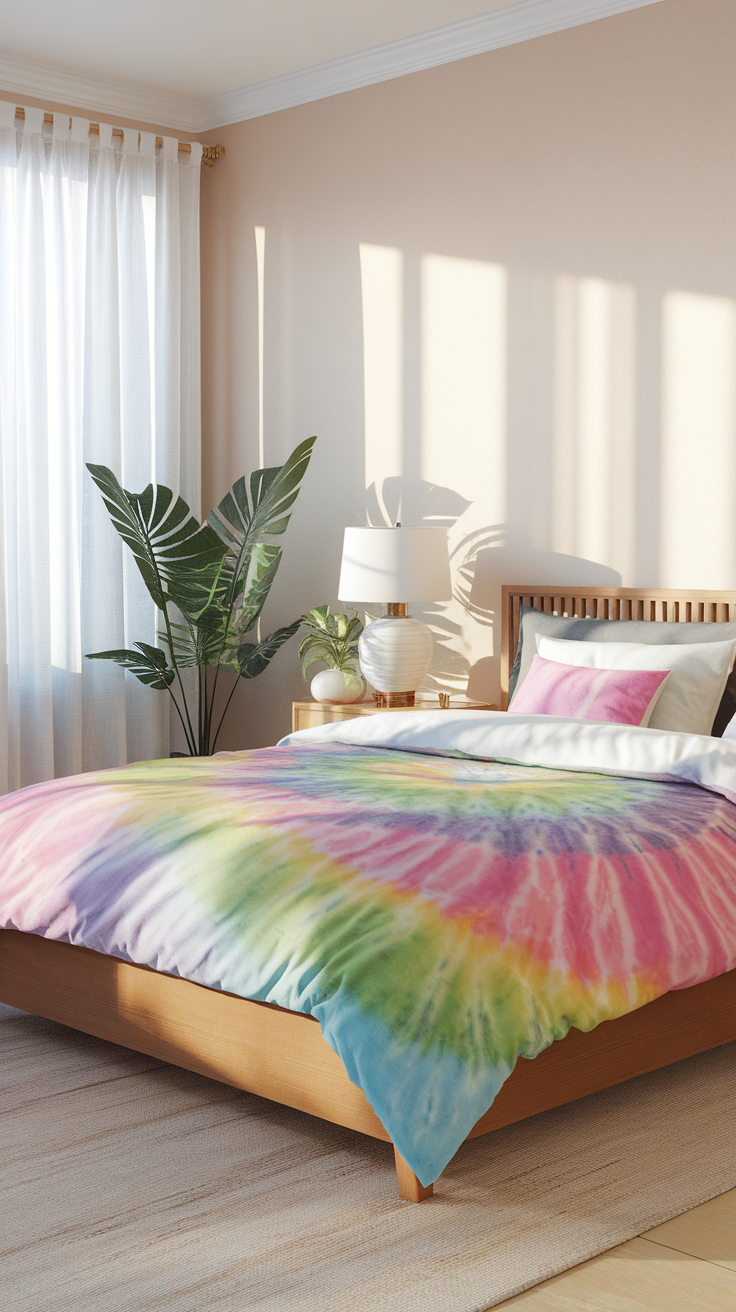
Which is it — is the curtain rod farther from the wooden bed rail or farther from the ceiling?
the wooden bed rail

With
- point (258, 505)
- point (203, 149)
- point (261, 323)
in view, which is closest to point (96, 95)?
point (203, 149)

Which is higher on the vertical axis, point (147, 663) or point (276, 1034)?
point (147, 663)

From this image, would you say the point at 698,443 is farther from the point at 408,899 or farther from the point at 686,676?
the point at 408,899

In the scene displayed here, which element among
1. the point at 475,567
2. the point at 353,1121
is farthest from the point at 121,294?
the point at 353,1121

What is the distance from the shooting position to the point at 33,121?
193 inches

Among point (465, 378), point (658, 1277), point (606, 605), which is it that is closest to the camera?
point (658, 1277)

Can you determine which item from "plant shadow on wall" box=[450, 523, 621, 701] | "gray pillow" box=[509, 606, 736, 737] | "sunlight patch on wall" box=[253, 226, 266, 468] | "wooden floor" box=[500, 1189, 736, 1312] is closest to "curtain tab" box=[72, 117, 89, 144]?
"sunlight patch on wall" box=[253, 226, 266, 468]

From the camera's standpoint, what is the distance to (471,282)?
471 centimetres

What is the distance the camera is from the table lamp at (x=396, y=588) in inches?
177

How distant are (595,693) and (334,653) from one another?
1.50 metres

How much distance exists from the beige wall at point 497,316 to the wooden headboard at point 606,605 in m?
0.08

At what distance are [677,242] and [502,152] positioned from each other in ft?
2.68

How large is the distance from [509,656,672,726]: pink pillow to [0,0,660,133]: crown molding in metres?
2.18

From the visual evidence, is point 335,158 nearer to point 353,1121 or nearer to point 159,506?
point 159,506
